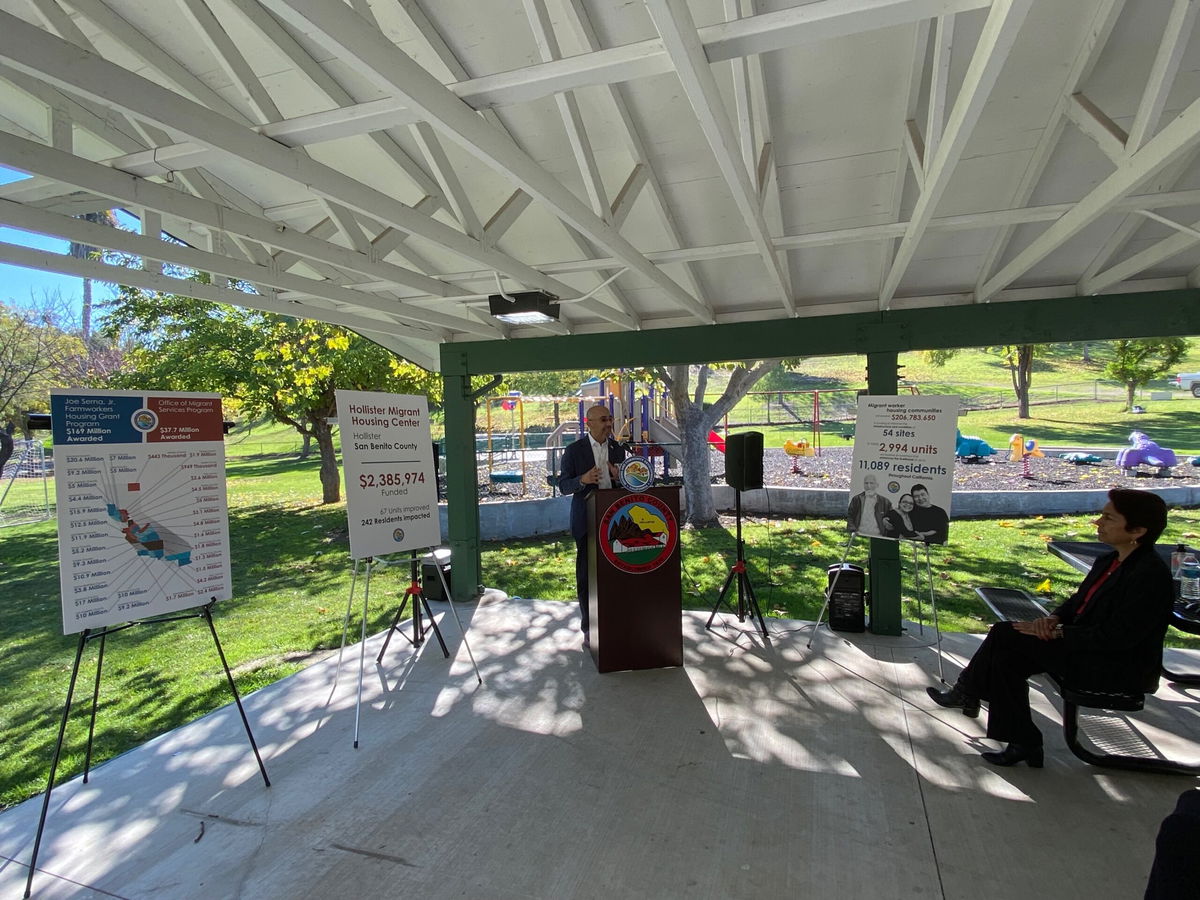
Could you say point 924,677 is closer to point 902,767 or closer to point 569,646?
point 902,767

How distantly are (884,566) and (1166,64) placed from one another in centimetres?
347

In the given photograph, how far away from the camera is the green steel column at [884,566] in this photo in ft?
14.8

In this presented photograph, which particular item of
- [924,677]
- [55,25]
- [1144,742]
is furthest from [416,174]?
[1144,742]

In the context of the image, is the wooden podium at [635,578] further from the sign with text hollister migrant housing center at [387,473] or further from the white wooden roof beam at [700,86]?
the white wooden roof beam at [700,86]

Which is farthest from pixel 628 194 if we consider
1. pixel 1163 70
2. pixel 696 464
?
pixel 696 464

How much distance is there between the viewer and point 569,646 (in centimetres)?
451

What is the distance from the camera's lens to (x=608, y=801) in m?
2.67

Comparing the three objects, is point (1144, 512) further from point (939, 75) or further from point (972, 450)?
point (972, 450)

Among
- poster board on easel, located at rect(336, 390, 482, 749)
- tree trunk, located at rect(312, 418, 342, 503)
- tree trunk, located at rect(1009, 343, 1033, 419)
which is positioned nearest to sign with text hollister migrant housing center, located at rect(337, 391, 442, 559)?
poster board on easel, located at rect(336, 390, 482, 749)

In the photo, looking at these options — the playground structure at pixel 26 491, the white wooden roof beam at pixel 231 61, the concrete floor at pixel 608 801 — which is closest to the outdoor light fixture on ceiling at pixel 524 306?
the white wooden roof beam at pixel 231 61

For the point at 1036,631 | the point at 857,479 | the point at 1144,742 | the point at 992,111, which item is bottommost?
the point at 1144,742

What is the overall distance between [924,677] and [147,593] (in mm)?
4290

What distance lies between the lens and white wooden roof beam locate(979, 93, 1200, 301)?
1.73 m

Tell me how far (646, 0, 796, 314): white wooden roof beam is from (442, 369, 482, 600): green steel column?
12.3ft
